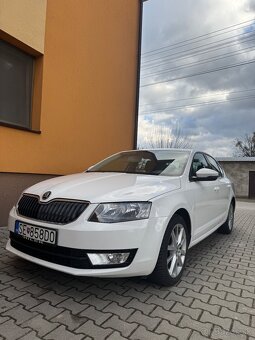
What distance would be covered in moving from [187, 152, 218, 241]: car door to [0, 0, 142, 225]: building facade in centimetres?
316

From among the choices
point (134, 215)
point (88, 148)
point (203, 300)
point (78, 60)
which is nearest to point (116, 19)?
point (78, 60)

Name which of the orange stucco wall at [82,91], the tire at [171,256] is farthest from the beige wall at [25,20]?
the tire at [171,256]

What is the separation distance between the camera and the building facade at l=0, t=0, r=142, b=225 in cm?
546

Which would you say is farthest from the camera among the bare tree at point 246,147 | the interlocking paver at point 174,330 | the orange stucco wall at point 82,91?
the bare tree at point 246,147

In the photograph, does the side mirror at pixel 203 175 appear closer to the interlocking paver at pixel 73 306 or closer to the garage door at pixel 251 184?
the interlocking paver at pixel 73 306

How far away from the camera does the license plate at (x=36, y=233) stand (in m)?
2.70

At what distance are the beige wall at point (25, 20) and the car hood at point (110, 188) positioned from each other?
3412 millimetres

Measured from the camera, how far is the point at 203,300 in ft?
9.36

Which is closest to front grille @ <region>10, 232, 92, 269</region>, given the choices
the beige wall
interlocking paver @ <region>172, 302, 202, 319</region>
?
interlocking paver @ <region>172, 302, 202, 319</region>

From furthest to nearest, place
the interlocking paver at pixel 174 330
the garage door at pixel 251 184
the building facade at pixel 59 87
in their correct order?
the garage door at pixel 251 184
the building facade at pixel 59 87
the interlocking paver at pixel 174 330

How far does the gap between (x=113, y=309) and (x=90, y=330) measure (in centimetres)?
37

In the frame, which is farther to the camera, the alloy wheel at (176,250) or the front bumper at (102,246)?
the alloy wheel at (176,250)

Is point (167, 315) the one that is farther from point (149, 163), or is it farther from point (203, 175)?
point (149, 163)

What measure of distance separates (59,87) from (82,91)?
0.76m
